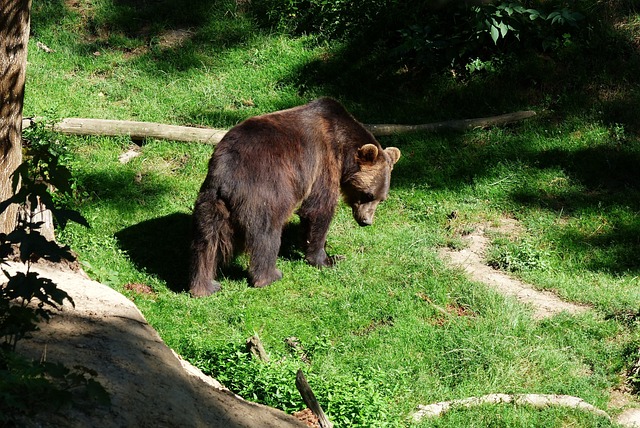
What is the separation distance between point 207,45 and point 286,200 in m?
5.91

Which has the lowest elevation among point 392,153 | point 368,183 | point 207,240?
point 207,240

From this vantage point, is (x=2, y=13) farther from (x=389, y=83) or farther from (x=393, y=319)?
(x=389, y=83)

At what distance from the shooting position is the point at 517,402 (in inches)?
263

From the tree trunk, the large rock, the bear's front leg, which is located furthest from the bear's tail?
the large rock

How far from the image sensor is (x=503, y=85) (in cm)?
1250

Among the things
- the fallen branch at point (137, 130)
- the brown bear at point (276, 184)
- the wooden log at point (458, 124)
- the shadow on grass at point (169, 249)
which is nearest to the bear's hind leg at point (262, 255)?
the brown bear at point (276, 184)

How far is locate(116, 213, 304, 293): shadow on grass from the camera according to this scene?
28.3 feet

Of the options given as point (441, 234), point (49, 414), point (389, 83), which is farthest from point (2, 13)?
point (389, 83)

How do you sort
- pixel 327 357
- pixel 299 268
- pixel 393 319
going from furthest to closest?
1. pixel 299 268
2. pixel 393 319
3. pixel 327 357

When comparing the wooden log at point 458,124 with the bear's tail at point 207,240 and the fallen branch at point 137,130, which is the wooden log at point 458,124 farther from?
the bear's tail at point 207,240

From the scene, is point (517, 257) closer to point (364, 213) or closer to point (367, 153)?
point (364, 213)

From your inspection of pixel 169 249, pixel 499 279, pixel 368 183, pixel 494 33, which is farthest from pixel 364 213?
pixel 494 33

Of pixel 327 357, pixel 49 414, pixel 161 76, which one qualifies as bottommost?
pixel 327 357

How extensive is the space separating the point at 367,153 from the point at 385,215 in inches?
46.8
